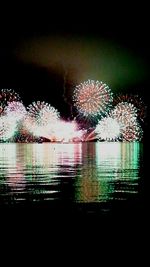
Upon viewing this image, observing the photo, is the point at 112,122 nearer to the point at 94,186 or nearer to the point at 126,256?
the point at 94,186

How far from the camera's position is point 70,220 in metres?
14.8

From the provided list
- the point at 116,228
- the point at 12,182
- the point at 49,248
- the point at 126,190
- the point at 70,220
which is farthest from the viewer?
the point at 12,182

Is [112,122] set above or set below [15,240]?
above

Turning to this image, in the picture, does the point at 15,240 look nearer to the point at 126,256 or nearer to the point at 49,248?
the point at 49,248

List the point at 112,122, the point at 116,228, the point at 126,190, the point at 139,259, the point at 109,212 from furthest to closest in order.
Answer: the point at 112,122, the point at 126,190, the point at 109,212, the point at 116,228, the point at 139,259

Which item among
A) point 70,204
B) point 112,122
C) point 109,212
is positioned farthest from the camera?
point 112,122

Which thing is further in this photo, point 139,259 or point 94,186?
point 94,186

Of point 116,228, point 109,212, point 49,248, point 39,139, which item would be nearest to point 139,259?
point 49,248

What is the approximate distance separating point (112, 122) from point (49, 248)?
86.3 m

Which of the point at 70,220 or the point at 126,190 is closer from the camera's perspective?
the point at 70,220

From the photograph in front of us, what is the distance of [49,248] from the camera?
1161cm

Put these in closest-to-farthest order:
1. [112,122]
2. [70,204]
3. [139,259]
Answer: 1. [139,259]
2. [70,204]
3. [112,122]

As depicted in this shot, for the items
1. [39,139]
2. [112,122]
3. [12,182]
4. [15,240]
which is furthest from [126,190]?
[39,139]

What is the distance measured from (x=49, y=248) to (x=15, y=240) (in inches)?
42.5
